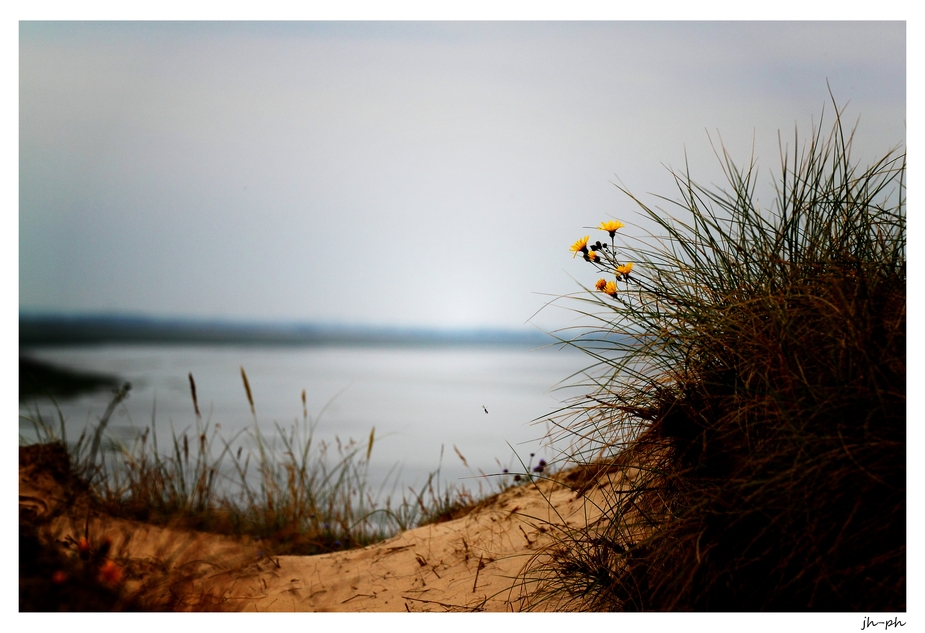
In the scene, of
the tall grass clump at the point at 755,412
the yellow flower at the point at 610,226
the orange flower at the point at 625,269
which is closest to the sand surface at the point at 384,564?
the tall grass clump at the point at 755,412

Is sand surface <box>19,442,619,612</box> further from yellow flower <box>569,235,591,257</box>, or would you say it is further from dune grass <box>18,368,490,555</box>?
yellow flower <box>569,235,591,257</box>

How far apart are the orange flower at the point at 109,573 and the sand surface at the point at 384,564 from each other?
0.99 feet

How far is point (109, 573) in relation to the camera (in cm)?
174

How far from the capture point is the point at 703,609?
202 centimetres

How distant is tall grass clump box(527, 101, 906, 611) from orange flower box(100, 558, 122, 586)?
1.31 meters

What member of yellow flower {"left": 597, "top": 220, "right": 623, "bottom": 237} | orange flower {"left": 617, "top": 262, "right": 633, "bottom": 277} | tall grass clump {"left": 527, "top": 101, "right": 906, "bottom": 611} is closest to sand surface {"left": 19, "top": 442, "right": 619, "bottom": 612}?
tall grass clump {"left": 527, "top": 101, "right": 906, "bottom": 611}

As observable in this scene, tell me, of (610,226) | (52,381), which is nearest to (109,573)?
(610,226)

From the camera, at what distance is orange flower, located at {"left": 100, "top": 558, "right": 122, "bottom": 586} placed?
5.72 feet

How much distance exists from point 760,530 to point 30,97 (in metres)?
3.16

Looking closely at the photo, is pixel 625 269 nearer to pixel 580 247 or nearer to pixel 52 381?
pixel 580 247

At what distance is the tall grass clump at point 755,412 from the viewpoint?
1838 mm

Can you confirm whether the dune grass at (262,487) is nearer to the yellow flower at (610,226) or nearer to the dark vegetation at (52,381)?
the dark vegetation at (52,381)

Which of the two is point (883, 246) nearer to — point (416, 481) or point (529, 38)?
point (529, 38)
